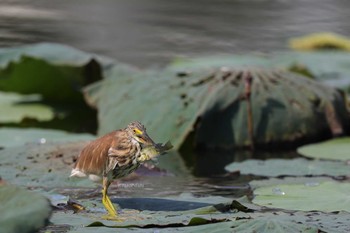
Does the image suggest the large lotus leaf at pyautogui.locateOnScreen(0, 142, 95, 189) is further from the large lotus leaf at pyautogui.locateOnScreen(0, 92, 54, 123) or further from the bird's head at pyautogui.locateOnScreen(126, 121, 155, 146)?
the large lotus leaf at pyautogui.locateOnScreen(0, 92, 54, 123)

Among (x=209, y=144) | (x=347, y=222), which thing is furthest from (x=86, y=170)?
(x=209, y=144)

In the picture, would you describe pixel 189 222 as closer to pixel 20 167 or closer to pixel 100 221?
pixel 100 221

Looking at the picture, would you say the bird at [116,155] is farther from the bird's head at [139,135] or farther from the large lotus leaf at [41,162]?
the large lotus leaf at [41,162]

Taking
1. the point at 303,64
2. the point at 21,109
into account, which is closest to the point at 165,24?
the point at 303,64

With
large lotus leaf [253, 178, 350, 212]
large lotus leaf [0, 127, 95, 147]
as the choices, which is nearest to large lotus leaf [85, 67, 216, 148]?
large lotus leaf [0, 127, 95, 147]

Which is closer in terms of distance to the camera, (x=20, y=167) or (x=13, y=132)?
(x=20, y=167)

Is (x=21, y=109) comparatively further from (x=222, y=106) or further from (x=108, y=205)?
(x=108, y=205)

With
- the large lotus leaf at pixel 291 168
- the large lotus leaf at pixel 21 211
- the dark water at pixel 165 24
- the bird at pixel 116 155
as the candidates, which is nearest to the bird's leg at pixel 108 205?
the bird at pixel 116 155
